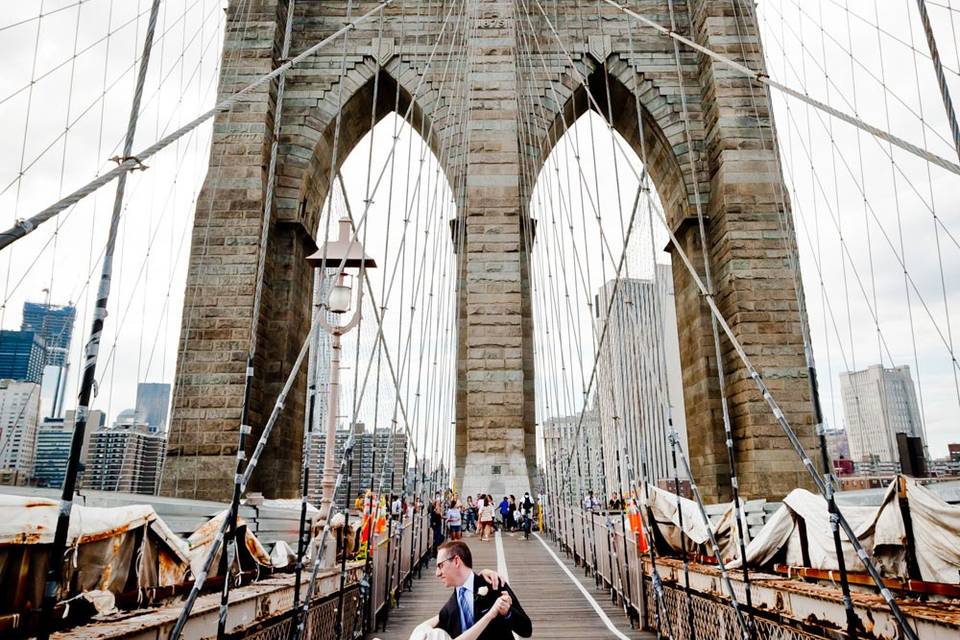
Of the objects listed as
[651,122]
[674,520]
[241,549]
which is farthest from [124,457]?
[651,122]

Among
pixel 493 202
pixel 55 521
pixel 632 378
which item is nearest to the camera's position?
pixel 55 521

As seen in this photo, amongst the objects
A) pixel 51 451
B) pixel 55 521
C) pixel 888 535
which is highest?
pixel 51 451

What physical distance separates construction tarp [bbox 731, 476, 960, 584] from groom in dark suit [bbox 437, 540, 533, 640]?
2832 millimetres

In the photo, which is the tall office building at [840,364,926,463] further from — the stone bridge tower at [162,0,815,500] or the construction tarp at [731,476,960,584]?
the construction tarp at [731,476,960,584]

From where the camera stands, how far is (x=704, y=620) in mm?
4609

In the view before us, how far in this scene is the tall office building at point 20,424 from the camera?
9.38 m

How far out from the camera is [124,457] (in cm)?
1739

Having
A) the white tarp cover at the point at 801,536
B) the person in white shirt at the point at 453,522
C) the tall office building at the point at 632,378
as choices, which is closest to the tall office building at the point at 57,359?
the person in white shirt at the point at 453,522

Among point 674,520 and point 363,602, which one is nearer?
point 363,602

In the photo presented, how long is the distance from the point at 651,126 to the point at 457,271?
6.44 meters

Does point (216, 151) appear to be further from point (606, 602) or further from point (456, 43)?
point (606, 602)

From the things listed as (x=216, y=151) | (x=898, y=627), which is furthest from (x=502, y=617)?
(x=216, y=151)

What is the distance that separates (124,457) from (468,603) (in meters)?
18.1

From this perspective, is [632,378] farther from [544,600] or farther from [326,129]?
[544,600]
